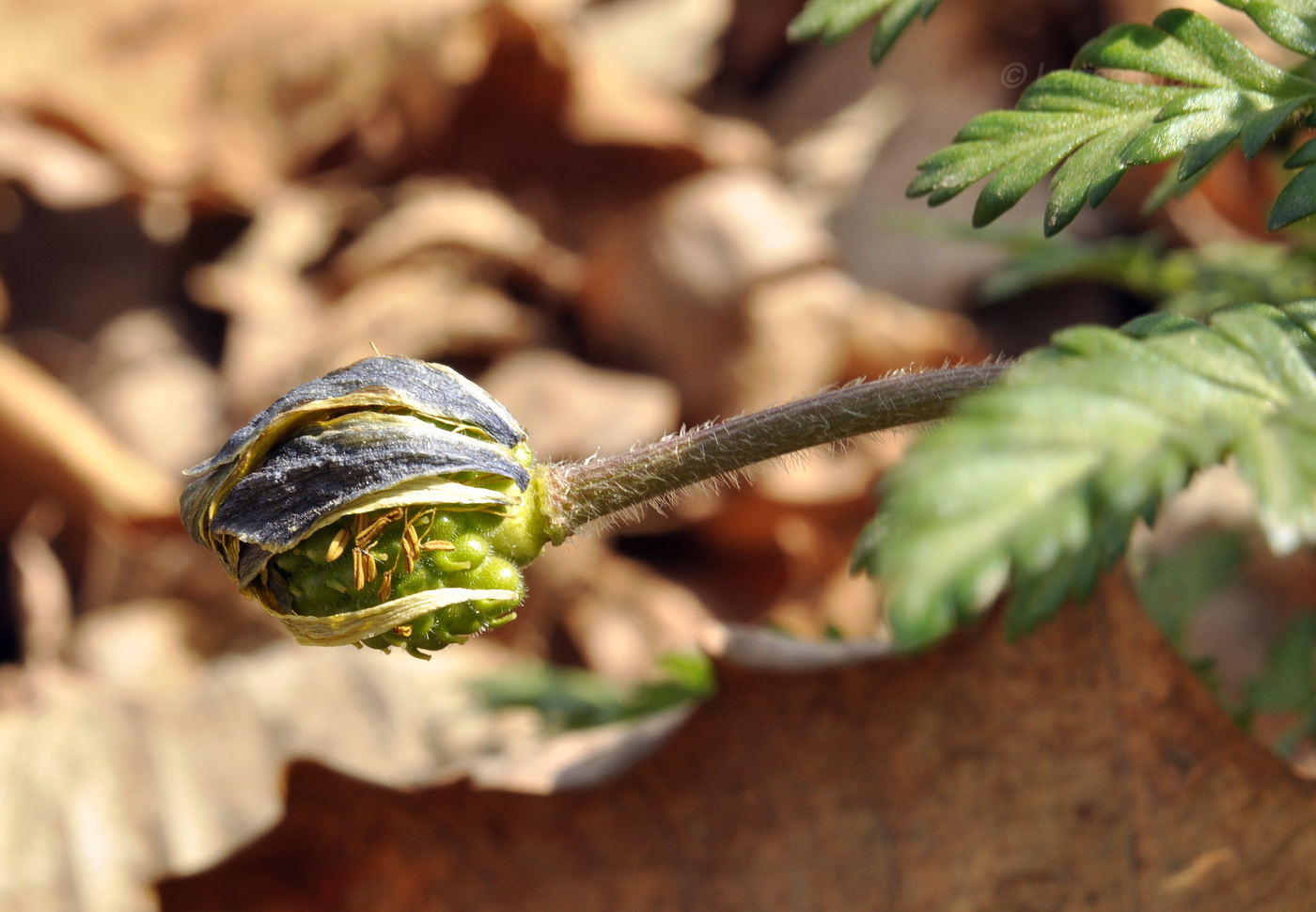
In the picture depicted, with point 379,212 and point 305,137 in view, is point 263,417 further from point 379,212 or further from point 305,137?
point 305,137

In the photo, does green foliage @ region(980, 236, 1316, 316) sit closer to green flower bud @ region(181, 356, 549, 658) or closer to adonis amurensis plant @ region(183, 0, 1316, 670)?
adonis amurensis plant @ region(183, 0, 1316, 670)

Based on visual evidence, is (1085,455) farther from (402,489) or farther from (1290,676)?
(1290,676)

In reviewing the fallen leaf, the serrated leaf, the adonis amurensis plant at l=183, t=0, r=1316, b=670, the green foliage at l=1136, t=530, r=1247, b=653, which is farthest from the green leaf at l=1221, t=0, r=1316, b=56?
the green foliage at l=1136, t=530, r=1247, b=653

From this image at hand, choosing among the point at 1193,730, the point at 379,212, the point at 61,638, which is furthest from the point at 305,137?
the point at 1193,730

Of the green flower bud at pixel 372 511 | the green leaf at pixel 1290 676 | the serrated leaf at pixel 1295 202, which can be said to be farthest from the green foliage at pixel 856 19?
the green leaf at pixel 1290 676

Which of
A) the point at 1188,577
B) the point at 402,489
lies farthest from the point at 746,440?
the point at 1188,577
